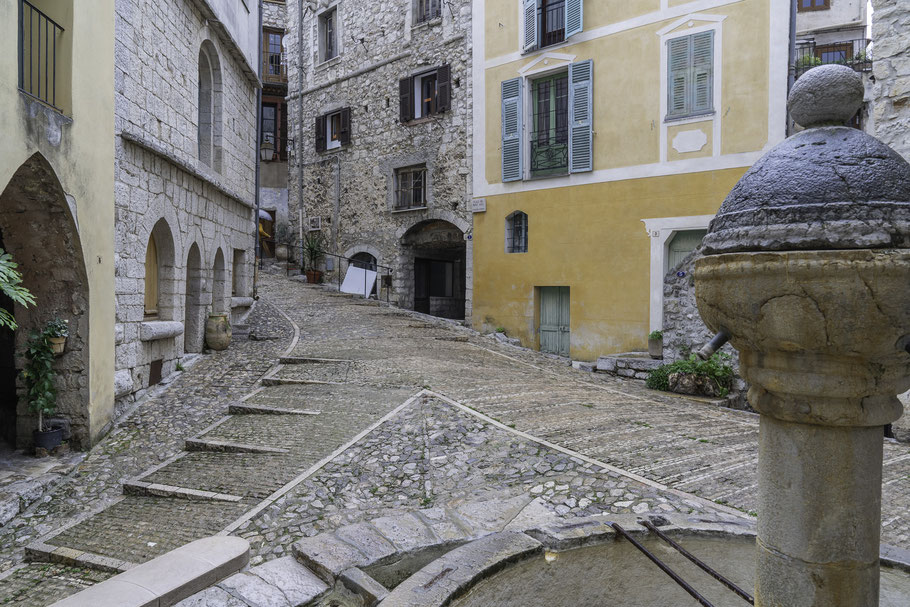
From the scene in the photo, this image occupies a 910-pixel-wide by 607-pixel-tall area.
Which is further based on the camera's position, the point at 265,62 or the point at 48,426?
the point at 265,62

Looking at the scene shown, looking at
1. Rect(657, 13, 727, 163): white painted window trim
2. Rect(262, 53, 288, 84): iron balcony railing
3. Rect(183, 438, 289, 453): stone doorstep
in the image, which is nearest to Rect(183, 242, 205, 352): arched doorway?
Rect(183, 438, 289, 453): stone doorstep

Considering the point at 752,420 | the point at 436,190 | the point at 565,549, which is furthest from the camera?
the point at 436,190

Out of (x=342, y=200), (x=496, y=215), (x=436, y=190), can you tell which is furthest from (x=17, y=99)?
(x=342, y=200)

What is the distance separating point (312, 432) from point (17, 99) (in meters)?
3.50

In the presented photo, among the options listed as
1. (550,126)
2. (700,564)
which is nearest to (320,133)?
(550,126)

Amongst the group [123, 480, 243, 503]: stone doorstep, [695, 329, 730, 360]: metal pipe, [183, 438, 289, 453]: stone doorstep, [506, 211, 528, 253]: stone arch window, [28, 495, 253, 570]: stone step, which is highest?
[506, 211, 528, 253]: stone arch window

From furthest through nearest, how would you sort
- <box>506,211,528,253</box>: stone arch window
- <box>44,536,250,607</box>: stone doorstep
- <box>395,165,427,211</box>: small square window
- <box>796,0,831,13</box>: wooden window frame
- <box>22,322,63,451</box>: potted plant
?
<box>796,0,831,13</box>: wooden window frame
<box>395,165,427,211</box>: small square window
<box>506,211,528,253</box>: stone arch window
<box>22,322,63,451</box>: potted plant
<box>44,536,250,607</box>: stone doorstep

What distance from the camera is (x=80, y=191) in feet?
17.3

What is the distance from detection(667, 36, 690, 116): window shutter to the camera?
10328 millimetres

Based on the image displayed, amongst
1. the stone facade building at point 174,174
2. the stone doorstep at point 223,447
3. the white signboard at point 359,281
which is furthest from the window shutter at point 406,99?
the stone doorstep at point 223,447

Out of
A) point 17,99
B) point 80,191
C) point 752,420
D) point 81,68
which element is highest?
point 81,68

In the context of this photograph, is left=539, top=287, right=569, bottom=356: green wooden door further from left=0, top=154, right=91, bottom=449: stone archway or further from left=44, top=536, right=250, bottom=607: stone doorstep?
left=44, top=536, right=250, bottom=607: stone doorstep

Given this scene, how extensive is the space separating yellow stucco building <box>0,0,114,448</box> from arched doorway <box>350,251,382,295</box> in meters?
10.2

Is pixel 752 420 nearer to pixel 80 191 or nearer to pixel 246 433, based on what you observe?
pixel 246 433
